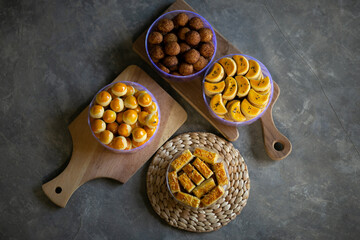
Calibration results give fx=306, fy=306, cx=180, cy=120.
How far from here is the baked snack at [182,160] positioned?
2.07 m

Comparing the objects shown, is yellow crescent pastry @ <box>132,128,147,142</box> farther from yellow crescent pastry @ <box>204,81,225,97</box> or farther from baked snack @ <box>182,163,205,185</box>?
yellow crescent pastry @ <box>204,81,225,97</box>

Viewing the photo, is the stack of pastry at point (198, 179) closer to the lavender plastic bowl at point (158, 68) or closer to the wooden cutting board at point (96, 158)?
the wooden cutting board at point (96, 158)

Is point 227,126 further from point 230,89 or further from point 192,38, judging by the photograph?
point 192,38

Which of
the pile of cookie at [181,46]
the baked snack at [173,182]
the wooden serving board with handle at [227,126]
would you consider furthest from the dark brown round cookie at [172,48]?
the baked snack at [173,182]

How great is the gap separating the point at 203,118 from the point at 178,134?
22cm

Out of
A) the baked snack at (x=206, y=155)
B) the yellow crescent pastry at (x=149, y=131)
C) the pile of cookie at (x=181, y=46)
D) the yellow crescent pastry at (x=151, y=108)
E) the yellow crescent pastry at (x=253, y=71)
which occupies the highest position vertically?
the pile of cookie at (x=181, y=46)

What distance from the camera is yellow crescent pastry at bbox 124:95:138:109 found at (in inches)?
79.8

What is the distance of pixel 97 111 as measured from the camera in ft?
6.57

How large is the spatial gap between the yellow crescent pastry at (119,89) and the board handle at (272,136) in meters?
0.99

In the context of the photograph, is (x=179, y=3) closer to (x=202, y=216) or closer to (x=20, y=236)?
(x=202, y=216)

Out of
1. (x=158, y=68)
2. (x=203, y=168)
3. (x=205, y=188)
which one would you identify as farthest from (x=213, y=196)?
(x=158, y=68)

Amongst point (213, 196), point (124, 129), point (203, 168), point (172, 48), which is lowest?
point (213, 196)

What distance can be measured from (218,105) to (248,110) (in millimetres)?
199

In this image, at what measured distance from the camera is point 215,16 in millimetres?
2402
